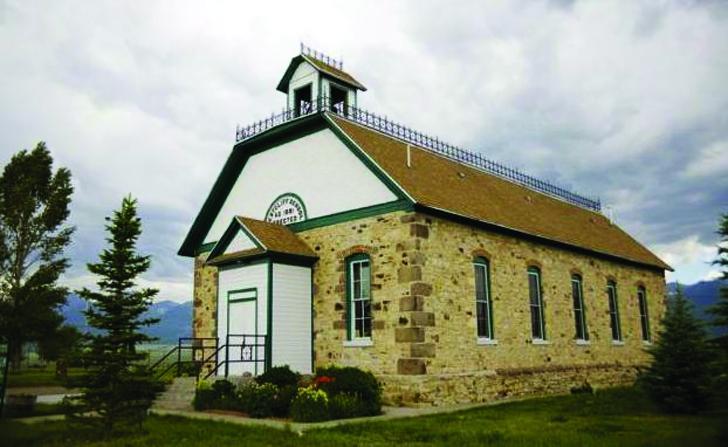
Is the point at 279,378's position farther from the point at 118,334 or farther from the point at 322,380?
the point at 118,334

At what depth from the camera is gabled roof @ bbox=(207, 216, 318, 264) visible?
17453 millimetres

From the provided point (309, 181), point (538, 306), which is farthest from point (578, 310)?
point (309, 181)

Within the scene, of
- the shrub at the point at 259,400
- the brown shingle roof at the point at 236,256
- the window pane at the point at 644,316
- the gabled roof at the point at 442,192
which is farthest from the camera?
the window pane at the point at 644,316

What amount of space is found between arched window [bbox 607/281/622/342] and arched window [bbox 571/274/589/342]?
2.69 metres

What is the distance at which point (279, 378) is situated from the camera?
15.0 meters

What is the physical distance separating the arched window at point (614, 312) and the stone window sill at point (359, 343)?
1319cm

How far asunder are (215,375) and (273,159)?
7503 mm

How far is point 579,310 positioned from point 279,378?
13.2 m

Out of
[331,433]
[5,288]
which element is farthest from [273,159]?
[5,288]

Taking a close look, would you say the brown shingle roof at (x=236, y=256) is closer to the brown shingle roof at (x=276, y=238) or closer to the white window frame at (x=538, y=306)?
the brown shingle roof at (x=276, y=238)

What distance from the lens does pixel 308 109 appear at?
2127 cm

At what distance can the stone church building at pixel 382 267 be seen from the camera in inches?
645

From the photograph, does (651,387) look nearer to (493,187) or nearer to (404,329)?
(404,329)

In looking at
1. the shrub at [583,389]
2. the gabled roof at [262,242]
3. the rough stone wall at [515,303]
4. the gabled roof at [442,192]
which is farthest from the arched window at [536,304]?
the gabled roof at [262,242]
